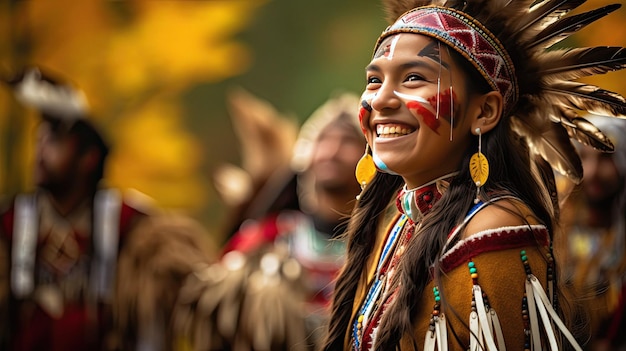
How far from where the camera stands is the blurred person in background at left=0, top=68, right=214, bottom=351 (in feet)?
19.2

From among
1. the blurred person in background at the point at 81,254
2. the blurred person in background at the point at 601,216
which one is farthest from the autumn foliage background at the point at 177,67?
the blurred person in background at the point at 601,216

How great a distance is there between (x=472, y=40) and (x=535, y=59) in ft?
0.69

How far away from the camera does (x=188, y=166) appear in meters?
6.17

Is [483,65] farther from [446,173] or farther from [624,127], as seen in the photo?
[624,127]

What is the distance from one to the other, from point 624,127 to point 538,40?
8.61 ft

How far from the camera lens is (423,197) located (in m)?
2.18

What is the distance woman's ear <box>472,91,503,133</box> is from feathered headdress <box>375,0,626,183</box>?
0.10ft

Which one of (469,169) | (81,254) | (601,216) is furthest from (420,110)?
(81,254)

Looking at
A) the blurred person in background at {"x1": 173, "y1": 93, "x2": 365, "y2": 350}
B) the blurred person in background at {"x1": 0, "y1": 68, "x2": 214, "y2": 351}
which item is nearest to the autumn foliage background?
the blurred person in background at {"x1": 0, "y1": 68, "x2": 214, "y2": 351}

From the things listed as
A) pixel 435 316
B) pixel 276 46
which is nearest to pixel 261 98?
pixel 276 46

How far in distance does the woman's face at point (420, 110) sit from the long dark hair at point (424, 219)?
43 millimetres

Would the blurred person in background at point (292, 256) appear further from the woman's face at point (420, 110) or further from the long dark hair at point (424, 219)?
the woman's face at point (420, 110)

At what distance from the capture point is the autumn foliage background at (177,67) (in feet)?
18.9

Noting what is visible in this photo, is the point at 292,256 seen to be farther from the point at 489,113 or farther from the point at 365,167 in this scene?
the point at 489,113
